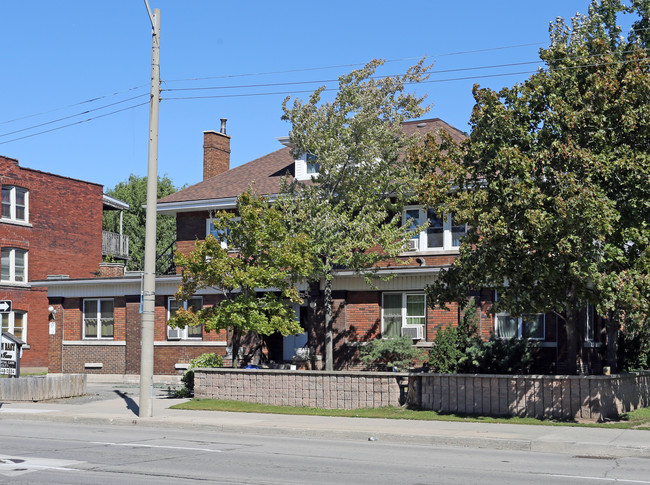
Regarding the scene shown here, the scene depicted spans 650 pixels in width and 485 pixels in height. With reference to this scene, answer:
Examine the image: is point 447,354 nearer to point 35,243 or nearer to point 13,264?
point 13,264

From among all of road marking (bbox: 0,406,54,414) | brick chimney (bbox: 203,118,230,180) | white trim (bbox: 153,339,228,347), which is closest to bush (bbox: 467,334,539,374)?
white trim (bbox: 153,339,228,347)

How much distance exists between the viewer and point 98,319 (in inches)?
1350

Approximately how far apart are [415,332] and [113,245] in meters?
27.6

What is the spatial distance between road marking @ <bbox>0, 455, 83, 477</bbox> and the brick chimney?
1038 inches

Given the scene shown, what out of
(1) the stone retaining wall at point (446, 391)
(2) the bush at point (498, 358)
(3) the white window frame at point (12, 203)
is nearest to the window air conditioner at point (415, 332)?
(2) the bush at point (498, 358)

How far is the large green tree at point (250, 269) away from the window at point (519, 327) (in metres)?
6.99

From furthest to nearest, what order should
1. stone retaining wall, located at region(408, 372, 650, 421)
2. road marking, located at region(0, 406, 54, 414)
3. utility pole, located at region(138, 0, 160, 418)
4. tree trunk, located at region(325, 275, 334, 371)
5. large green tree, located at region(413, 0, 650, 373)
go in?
tree trunk, located at region(325, 275, 334, 371), road marking, located at region(0, 406, 54, 414), utility pole, located at region(138, 0, 160, 418), stone retaining wall, located at region(408, 372, 650, 421), large green tree, located at region(413, 0, 650, 373)

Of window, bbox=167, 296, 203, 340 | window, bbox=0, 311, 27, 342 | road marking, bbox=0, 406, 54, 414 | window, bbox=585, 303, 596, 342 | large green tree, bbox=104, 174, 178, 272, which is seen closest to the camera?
road marking, bbox=0, 406, 54, 414

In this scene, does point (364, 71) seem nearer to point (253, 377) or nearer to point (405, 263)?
point (405, 263)

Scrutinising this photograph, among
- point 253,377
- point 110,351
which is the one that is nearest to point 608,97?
point 253,377

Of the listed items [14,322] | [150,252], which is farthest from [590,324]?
[14,322]

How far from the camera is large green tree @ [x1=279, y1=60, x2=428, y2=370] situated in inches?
973

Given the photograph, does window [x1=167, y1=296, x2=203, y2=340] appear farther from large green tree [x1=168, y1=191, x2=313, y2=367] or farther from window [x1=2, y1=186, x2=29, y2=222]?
window [x1=2, y1=186, x2=29, y2=222]

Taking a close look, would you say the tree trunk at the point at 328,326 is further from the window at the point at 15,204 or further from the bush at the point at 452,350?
the window at the point at 15,204
